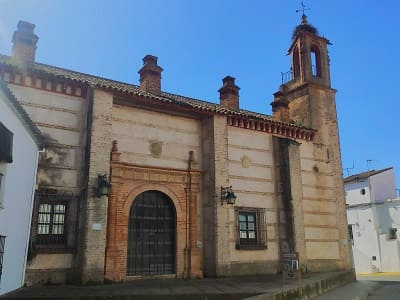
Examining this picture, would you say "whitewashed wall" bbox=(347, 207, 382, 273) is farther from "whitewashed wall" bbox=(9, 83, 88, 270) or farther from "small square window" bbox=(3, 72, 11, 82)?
"small square window" bbox=(3, 72, 11, 82)

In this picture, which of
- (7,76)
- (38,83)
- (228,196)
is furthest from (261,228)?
(7,76)

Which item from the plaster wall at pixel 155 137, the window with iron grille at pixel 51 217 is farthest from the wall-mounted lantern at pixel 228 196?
the window with iron grille at pixel 51 217

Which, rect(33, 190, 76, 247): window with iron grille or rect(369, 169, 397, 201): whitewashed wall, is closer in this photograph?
rect(33, 190, 76, 247): window with iron grille

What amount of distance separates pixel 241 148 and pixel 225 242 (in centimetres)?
385

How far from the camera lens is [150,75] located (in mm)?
15641

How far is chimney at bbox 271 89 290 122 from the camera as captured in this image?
725 inches

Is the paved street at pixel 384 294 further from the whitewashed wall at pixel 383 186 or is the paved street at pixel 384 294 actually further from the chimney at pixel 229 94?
the whitewashed wall at pixel 383 186

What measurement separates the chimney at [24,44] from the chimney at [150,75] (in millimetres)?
4181

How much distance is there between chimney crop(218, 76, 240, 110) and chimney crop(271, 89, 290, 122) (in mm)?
2138

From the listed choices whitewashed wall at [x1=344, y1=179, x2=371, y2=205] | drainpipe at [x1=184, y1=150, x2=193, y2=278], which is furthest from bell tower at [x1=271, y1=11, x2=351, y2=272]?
whitewashed wall at [x1=344, y1=179, x2=371, y2=205]

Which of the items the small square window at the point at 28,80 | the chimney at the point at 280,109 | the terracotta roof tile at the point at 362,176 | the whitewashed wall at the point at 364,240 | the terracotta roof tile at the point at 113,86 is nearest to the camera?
the small square window at the point at 28,80

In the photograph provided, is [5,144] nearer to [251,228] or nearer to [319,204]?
[251,228]

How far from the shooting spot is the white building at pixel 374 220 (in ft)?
102

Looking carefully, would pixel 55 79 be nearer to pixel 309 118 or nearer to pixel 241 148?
pixel 241 148
